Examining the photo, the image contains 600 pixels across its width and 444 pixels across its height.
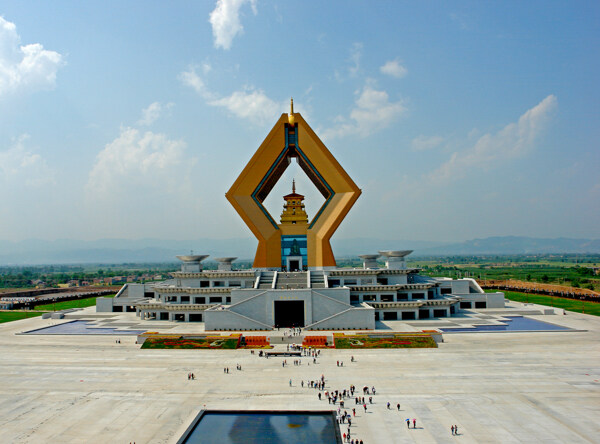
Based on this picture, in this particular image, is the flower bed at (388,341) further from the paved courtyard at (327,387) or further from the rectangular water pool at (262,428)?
the rectangular water pool at (262,428)

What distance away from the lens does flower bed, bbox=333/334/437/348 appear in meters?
36.2

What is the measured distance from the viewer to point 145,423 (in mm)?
20656

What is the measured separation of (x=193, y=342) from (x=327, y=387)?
16.3 m

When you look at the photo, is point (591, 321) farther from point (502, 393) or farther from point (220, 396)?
point (220, 396)

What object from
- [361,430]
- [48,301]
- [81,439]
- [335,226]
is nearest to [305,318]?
[335,226]

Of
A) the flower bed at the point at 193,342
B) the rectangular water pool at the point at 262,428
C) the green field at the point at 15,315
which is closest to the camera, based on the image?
the rectangular water pool at the point at 262,428

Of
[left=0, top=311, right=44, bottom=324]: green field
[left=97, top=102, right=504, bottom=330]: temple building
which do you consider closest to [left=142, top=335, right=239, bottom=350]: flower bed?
[left=97, top=102, right=504, bottom=330]: temple building

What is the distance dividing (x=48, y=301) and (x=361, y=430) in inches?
2910

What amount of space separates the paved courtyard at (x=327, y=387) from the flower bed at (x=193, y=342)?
1124 millimetres

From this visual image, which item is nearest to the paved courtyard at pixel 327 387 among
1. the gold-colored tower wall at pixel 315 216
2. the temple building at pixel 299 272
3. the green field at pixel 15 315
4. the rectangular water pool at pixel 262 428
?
the rectangular water pool at pixel 262 428

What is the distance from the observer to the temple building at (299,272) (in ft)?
160

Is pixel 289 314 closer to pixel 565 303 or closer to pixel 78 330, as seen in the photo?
pixel 78 330

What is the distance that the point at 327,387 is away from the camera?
84.3 feet

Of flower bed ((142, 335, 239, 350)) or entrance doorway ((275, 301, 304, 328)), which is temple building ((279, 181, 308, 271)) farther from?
flower bed ((142, 335, 239, 350))
